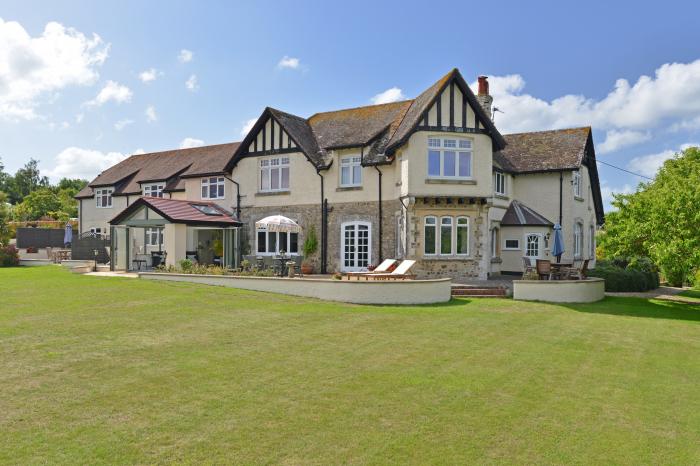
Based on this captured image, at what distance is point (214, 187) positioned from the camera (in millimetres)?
29578

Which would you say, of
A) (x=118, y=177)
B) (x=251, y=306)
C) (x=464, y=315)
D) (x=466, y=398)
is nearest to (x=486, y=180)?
(x=464, y=315)

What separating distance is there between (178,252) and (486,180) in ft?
45.2

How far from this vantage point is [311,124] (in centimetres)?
2888

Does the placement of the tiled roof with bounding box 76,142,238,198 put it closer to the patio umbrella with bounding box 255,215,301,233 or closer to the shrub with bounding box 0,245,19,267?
the shrub with bounding box 0,245,19,267

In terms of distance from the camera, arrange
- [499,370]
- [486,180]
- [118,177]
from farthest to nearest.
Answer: [118,177] < [486,180] < [499,370]

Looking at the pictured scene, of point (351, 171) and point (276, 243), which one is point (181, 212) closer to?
point (276, 243)

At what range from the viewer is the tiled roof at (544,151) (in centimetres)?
2712

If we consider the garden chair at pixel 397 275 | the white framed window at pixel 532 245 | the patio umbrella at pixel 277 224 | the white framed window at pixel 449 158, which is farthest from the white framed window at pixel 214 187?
the white framed window at pixel 532 245

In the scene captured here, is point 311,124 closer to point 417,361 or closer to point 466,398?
point 417,361

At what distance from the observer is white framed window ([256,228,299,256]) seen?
2630 cm

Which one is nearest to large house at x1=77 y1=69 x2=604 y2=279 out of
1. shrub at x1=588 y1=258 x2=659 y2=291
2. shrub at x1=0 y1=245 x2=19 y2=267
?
shrub at x1=588 y1=258 x2=659 y2=291

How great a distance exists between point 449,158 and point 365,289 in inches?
326

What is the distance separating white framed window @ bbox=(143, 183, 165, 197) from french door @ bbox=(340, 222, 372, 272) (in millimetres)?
14383

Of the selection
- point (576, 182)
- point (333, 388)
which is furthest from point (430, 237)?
point (333, 388)
